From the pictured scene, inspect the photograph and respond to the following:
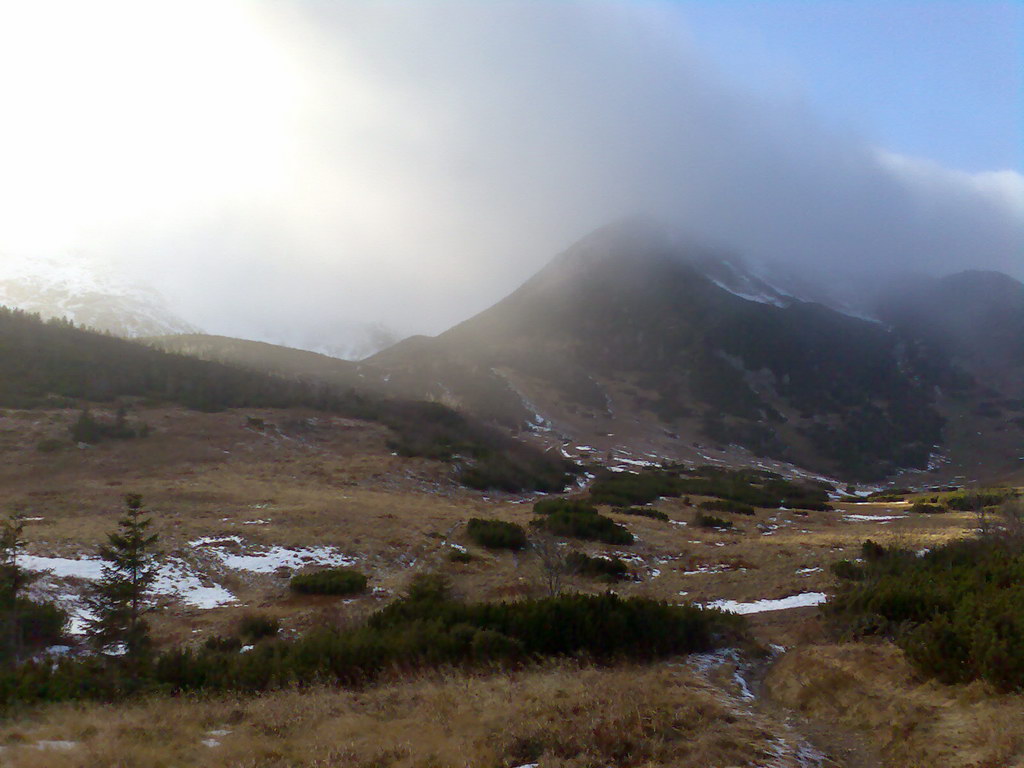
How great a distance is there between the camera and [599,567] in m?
18.1

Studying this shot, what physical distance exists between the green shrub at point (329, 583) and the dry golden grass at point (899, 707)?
11321mm

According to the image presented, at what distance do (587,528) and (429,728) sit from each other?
59.9ft

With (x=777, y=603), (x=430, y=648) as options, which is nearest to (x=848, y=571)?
(x=777, y=603)

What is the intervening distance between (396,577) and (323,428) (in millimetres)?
28838

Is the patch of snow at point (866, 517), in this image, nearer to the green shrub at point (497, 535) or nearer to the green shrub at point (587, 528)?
the green shrub at point (587, 528)

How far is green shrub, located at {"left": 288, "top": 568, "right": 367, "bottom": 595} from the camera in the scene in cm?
1614

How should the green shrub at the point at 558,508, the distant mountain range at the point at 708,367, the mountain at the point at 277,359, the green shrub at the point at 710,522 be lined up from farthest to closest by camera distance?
the distant mountain range at the point at 708,367 → the mountain at the point at 277,359 → the green shrub at the point at 710,522 → the green shrub at the point at 558,508

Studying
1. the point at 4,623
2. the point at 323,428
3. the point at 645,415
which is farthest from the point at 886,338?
the point at 4,623

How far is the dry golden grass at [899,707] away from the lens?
5160mm

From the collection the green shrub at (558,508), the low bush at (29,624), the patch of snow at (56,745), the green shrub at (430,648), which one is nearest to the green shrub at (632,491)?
the green shrub at (558,508)

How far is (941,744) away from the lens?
5426mm

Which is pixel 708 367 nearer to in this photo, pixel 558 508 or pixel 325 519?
pixel 558 508

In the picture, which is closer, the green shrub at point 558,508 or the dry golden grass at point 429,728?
the dry golden grass at point 429,728

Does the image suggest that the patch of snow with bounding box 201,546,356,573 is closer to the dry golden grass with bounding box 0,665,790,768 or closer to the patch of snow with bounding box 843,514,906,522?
the dry golden grass with bounding box 0,665,790,768
